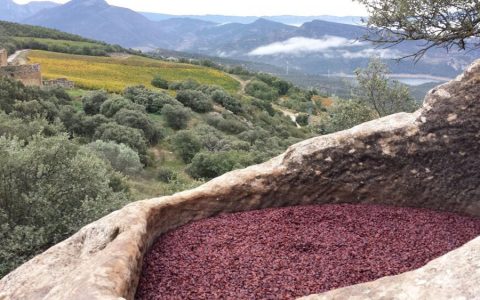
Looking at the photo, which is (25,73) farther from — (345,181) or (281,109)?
(345,181)

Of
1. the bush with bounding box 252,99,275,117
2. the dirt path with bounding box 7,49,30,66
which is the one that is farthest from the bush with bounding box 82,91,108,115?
the bush with bounding box 252,99,275,117

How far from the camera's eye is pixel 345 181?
9.62m

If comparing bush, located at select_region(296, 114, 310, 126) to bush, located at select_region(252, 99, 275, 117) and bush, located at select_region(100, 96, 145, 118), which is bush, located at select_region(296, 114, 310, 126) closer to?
bush, located at select_region(252, 99, 275, 117)

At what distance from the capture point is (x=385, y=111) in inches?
1325

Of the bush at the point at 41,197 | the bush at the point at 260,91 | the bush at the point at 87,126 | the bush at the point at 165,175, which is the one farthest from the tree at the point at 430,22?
the bush at the point at 260,91

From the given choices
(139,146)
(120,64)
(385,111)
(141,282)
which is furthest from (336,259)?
(120,64)

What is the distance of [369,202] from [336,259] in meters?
2.83

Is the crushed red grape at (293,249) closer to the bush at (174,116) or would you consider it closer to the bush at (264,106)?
the bush at (174,116)

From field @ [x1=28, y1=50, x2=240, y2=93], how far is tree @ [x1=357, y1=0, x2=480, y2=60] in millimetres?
64923

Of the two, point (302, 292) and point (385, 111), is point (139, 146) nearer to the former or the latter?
point (385, 111)

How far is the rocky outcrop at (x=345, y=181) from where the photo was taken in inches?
311

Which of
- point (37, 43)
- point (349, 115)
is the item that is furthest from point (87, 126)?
point (37, 43)

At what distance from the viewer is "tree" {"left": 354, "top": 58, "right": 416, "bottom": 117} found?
33062mm

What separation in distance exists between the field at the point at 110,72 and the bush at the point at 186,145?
28.6 meters
